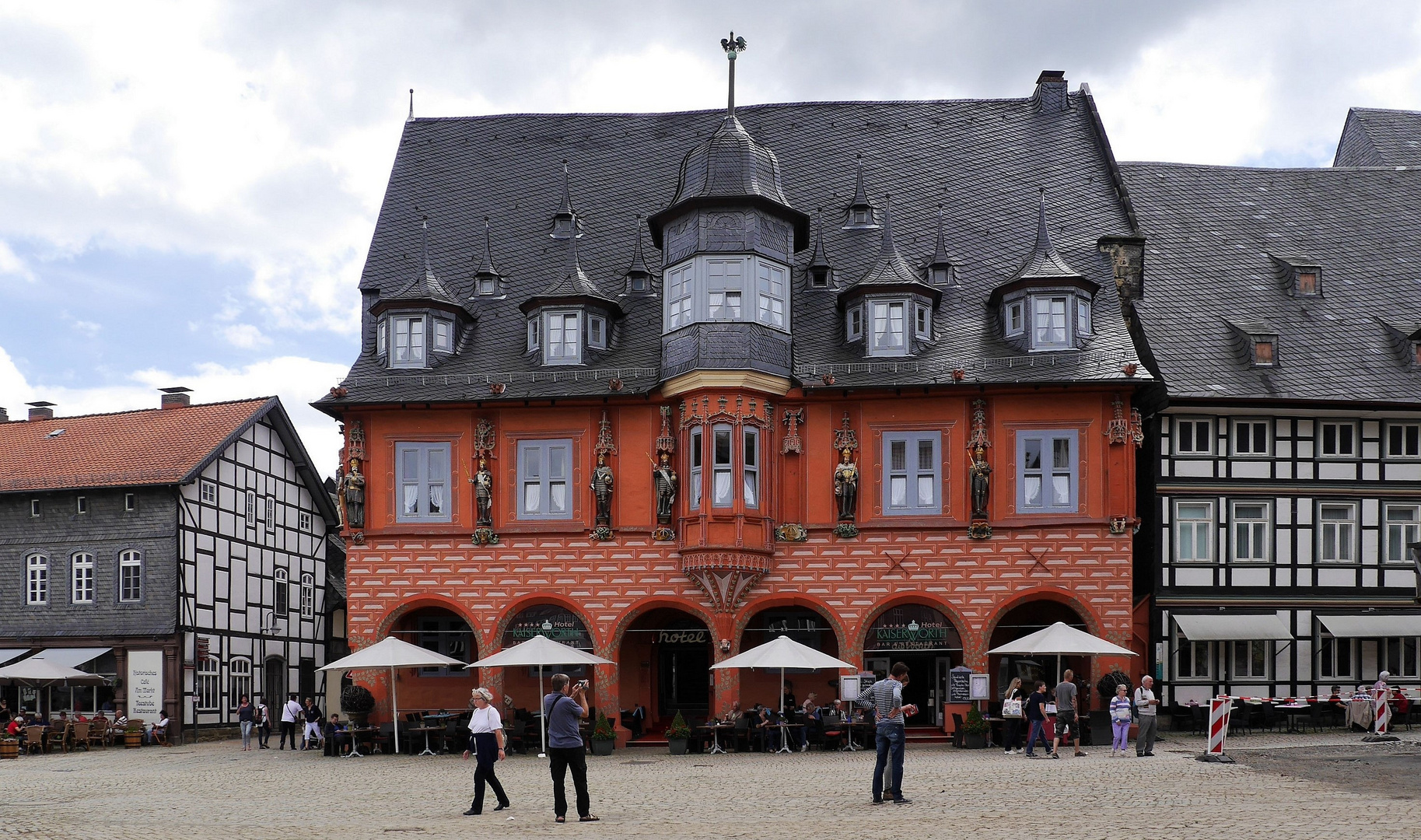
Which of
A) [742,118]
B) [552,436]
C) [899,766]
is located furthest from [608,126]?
[899,766]

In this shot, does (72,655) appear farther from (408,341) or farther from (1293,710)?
(1293,710)

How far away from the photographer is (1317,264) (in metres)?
39.2

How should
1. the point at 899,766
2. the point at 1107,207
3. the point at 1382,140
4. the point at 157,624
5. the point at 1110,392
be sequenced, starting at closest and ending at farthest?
the point at 899,766, the point at 1110,392, the point at 1107,207, the point at 157,624, the point at 1382,140

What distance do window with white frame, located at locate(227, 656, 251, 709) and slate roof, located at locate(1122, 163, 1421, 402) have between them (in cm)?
2500

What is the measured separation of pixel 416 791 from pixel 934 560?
47.8 feet

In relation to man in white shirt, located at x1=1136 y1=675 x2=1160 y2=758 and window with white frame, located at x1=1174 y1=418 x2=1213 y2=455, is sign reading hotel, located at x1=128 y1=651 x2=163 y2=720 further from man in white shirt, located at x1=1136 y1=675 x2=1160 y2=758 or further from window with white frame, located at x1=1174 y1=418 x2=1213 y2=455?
window with white frame, located at x1=1174 y1=418 x2=1213 y2=455

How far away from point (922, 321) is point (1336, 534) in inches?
395

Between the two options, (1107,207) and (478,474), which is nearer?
(478,474)

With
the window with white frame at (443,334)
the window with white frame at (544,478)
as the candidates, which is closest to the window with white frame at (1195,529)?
the window with white frame at (544,478)

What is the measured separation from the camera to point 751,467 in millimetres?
33781

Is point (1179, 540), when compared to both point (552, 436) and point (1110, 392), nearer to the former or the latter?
point (1110, 392)

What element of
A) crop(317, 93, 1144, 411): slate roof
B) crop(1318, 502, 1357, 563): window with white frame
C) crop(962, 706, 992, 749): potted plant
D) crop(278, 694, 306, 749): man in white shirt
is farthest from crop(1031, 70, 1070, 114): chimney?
crop(278, 694, 306, 749): man in white shirt

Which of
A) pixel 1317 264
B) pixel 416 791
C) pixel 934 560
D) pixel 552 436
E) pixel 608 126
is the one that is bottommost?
pixel 416 791

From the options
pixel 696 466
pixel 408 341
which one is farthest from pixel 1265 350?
pixel 408 341
